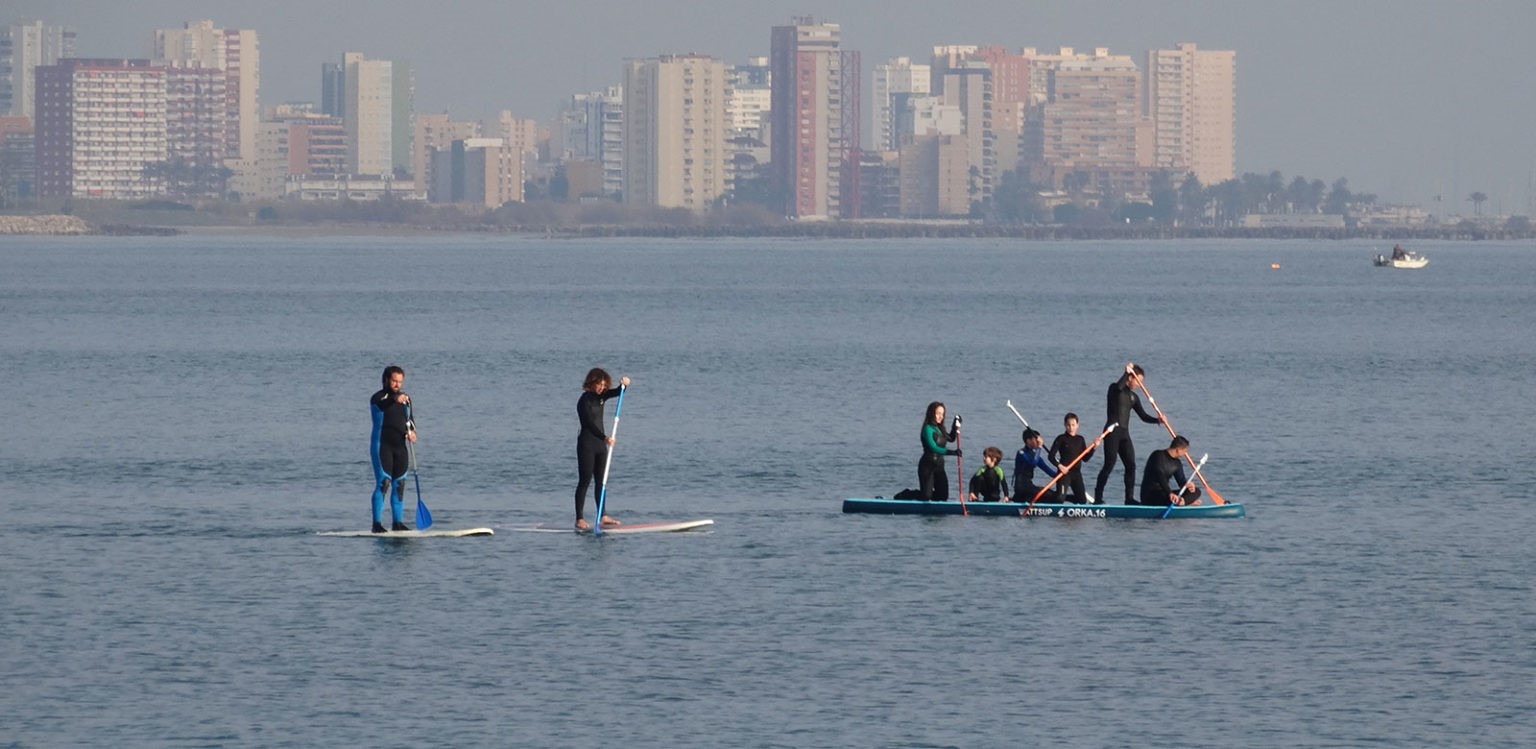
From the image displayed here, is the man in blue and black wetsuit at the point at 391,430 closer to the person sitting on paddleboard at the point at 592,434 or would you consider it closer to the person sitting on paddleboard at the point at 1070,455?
the person sitting on paddleboard at the point at 592,434

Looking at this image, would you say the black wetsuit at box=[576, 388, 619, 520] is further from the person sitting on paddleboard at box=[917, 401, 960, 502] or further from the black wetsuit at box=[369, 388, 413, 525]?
the person sitting on paddleboard at box=[917, 401, 960, 502]

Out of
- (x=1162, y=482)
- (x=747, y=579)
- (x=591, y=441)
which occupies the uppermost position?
(x=591, y=441)

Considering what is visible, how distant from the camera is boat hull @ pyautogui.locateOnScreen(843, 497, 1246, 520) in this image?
98.5 ft

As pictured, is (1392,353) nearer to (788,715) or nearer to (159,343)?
(159,343)

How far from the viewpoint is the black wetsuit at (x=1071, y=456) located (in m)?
30.1

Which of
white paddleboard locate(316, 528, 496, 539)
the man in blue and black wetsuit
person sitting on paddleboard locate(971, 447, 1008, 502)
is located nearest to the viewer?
the man in blue and black wetsuit

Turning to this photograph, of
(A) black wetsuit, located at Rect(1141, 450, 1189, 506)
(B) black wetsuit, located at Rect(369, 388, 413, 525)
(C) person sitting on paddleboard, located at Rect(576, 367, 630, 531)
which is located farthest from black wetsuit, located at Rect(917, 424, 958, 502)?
(B) black wetsuit, located at Rect(369, 388, 413, 525)

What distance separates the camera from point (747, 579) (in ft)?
83.3

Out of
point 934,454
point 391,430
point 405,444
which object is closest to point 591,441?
point 405,444

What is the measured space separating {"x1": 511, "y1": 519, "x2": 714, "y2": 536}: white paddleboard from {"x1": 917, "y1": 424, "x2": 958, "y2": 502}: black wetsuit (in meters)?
2.82

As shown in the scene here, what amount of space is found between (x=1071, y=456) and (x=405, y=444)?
8387 mm

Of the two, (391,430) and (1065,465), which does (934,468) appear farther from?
(391,430)

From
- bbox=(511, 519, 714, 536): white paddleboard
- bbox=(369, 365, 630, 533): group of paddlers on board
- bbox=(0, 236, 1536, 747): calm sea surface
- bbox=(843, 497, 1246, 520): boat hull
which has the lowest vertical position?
bbox=(0, 236, 1536, 747): calm sea surface

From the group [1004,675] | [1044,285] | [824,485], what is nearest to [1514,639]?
[1004,675]
